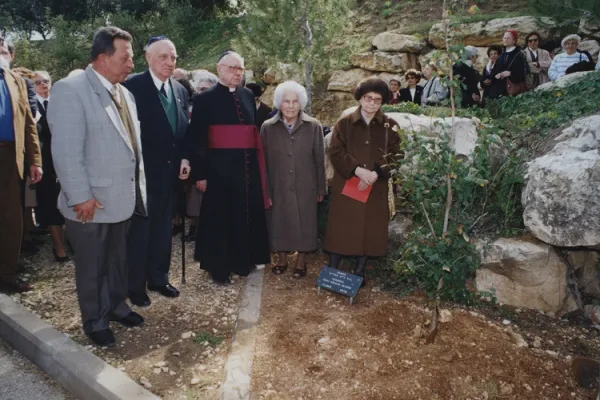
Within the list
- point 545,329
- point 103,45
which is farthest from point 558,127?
point 103,45

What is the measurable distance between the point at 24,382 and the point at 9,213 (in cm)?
182

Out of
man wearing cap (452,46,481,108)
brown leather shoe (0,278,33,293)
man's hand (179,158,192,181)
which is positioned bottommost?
brown leather shoe (0,278,33,293)

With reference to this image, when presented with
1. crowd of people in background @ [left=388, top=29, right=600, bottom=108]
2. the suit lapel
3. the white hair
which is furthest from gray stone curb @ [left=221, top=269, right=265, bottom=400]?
crowd of people in background @ [left=388, top=29, right=600, bottom=108]

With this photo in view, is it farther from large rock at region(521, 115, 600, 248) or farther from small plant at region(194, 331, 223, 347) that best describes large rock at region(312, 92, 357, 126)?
small plant at region(194, 331, 223, 347)

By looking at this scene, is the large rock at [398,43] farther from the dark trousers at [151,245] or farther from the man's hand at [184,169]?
the dark trousers at [151,245]

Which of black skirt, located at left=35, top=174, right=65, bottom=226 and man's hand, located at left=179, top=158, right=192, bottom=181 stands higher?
man's hand, located at left=179, top=158, right=192, bottom=181

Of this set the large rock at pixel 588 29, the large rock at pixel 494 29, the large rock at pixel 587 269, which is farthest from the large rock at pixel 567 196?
the large rock at pixel 494 29

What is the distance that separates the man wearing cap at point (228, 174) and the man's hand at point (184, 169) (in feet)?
0.39

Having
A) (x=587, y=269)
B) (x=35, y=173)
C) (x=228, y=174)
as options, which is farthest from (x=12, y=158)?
(x=587, y=269)

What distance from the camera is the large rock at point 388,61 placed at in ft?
39.1

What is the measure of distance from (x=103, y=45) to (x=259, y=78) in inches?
440

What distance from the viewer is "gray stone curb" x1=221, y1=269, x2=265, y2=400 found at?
3065 millimetres

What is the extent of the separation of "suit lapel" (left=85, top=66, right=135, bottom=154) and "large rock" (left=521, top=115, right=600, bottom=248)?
10.5 feet

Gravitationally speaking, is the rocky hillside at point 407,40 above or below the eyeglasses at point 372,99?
above
